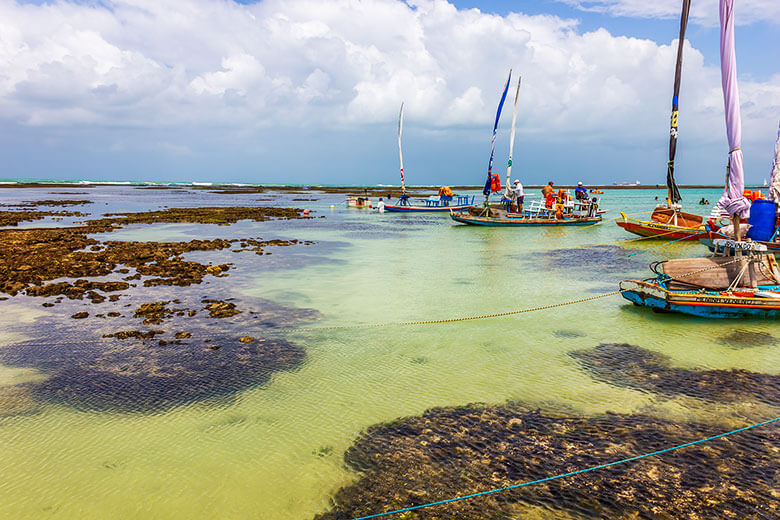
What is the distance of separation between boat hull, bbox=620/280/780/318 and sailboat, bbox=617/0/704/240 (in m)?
13.2

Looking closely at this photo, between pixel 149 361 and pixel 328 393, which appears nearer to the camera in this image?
pixel 328 393

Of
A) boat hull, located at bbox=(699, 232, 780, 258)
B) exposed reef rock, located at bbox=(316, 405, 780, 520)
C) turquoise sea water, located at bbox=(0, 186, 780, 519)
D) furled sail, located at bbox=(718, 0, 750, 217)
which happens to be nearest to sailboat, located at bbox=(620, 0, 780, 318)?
furled sail, located at bbox=(718, 0, 750, 217)

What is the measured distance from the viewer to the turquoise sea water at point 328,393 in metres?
5.16

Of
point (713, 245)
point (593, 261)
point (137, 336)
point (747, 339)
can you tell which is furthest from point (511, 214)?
point (137, 336)

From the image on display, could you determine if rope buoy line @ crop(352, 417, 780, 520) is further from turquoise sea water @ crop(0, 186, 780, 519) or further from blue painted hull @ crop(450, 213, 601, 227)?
blue painted hull @ crop(450, 213, 601, 227)

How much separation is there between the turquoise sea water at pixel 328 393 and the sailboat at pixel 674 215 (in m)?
11.9

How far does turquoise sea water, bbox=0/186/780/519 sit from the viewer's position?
5.16m

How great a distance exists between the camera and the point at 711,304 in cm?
1054

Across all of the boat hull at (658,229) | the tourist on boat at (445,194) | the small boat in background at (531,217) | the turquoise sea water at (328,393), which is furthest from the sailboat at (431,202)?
the turquoise sea water at (328,393)

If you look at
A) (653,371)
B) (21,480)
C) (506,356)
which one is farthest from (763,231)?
(21,480)

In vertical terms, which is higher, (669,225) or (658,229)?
(669,225)

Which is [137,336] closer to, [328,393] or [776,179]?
[328,393]

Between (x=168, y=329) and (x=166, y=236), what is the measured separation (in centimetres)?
1920

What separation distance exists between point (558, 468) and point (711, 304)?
24.7 ft
